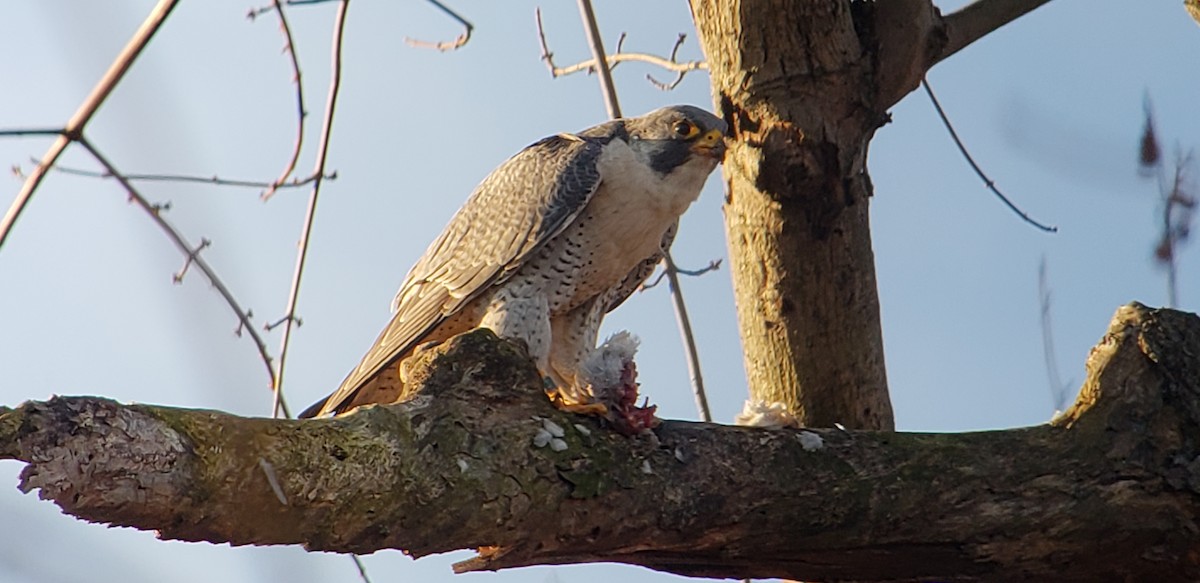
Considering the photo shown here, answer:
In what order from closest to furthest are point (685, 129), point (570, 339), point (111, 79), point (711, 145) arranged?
point (111, 79), point (711, 145), point (685, 129), point (570, 339)

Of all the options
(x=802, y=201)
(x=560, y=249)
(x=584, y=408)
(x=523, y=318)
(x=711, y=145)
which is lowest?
(x=584, y=408)

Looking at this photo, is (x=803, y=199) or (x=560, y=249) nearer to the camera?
(x=803, y=199)

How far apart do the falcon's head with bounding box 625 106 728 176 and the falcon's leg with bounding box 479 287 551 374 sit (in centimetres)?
62

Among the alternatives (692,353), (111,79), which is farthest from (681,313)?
(111,79)

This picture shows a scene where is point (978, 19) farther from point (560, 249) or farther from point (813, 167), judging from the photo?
point (560, 249)

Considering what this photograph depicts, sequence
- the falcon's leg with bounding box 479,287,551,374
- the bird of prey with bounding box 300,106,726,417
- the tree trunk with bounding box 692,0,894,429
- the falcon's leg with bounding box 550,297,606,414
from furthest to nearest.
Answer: the falcon's leg with bounding box 550,297,606,414 < the bird of prey with bounding box 300,106,726,417 < the falcon's leg with bounding box 479,287,551,374 < the tree trunk with bounding box 692,0,894,429

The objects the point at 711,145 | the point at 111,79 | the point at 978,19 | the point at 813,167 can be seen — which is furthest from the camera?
the point at 711,145

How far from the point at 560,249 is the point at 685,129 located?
59cm

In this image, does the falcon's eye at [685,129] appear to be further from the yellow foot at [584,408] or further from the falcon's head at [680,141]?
the yellow foot at [584,408]

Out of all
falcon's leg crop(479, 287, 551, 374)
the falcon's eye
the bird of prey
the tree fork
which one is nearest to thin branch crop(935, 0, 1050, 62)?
the tree fork

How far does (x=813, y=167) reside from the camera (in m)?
3.83

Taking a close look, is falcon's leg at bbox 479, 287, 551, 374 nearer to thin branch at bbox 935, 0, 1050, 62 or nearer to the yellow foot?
the yellow foot

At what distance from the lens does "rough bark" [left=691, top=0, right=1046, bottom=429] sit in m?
3.78

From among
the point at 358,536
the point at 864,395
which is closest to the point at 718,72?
the point at 864,395
